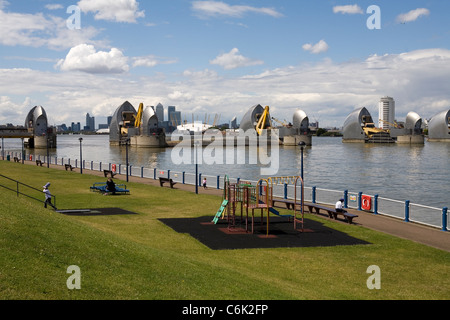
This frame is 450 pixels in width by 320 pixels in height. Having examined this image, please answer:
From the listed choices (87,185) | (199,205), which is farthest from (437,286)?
(87,185)

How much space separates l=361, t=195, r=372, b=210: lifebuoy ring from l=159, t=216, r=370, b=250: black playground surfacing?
390 centimetres

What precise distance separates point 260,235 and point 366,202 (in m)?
7.51

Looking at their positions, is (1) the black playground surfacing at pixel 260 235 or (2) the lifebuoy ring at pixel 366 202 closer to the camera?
(1) the black playground surfacing at pixel 260 235

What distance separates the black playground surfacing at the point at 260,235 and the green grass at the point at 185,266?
1.73 feet

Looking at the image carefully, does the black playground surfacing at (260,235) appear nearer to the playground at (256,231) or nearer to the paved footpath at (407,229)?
the playground at (256,231)

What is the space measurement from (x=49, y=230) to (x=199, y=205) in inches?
487

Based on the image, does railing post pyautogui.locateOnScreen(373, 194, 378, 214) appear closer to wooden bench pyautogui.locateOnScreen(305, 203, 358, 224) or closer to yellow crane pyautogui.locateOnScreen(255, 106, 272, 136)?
wooden bench pyautogui.locateOnScreen(305, 203, 358, 224)

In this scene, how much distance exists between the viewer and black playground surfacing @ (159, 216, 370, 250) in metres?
15.0

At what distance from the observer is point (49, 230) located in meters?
11.2

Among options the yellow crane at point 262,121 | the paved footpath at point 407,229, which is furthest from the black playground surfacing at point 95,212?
the yellow crane at point 262,121

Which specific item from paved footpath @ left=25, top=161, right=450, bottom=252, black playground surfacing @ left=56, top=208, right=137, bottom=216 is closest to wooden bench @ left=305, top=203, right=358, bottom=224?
paved footpath @ left=25, top=161, right=450, bottom=252

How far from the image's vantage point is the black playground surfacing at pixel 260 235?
1498 centimetres

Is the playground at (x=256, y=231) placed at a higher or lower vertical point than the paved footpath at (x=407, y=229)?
higher

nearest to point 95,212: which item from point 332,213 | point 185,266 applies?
point 332,213
